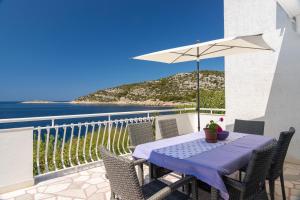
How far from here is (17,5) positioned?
1659 cm

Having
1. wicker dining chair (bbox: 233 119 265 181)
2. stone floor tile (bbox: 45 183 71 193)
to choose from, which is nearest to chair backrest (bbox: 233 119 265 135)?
wicker dining chair (bbox: 233 119 265 181)

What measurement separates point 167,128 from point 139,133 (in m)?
0.63

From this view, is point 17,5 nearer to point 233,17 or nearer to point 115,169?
point 233,17

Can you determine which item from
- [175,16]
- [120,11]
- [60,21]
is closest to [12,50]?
[60,21]

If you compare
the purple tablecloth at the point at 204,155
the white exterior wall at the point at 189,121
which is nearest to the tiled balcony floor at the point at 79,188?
the purple tablecloth at the point at 204,155

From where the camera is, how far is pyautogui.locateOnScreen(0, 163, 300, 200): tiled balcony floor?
3.07 metres

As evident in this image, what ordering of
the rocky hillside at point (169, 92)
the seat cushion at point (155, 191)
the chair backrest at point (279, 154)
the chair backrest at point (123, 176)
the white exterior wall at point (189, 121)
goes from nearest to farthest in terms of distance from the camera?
the chair backrest at point (123, 176) < the seat cushion at point (155, 191) < the chair backrest at point (279, 154) < the white exterior wall at point (189, 121) < the rocky hillside at point (169, 92)

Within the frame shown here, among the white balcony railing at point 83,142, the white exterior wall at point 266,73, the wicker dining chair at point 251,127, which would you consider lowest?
the white balcony railing at point 83,142

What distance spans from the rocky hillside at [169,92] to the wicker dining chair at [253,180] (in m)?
5.58

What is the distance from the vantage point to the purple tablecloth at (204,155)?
6.07ft

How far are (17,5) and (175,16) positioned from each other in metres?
12.9

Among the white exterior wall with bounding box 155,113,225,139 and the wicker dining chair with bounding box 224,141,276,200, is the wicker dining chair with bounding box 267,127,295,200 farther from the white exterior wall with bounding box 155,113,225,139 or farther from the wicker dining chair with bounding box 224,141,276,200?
the white exterior wall with bounding box 155,113,225,139

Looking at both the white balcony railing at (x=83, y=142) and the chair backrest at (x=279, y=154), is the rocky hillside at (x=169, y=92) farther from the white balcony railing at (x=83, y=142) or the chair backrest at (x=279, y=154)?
the chair backrest at (x=279, y=154)

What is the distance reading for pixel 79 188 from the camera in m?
3.37
